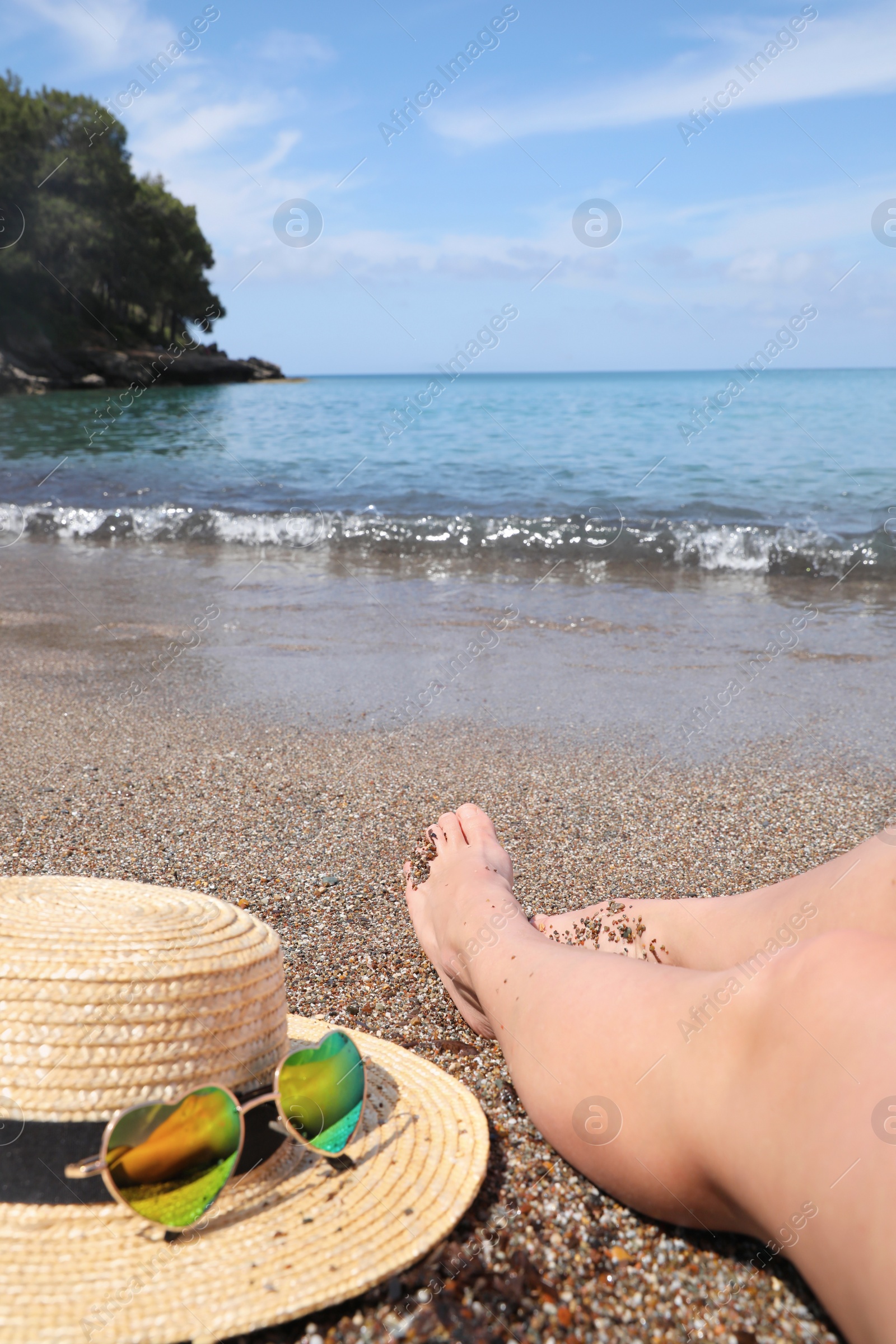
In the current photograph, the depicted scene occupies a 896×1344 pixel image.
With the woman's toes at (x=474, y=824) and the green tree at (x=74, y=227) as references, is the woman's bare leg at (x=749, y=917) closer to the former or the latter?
the woman's toes at (x=474, y=824)

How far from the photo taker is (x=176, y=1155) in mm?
1105

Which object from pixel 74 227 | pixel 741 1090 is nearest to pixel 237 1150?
pixel 741 1090

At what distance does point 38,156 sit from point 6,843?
45673mm

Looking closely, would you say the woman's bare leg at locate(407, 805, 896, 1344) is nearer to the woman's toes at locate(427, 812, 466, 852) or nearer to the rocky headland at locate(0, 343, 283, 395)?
the woman's toes at locate(427, 812, 466, 852)

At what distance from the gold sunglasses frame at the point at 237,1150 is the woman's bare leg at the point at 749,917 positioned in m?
0.86

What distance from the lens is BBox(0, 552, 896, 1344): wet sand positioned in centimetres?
124

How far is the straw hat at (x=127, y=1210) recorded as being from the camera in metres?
1.03

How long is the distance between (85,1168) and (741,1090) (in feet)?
2.77

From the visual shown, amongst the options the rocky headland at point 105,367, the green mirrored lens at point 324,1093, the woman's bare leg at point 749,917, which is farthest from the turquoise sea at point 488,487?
the rocky headland at point 105,367

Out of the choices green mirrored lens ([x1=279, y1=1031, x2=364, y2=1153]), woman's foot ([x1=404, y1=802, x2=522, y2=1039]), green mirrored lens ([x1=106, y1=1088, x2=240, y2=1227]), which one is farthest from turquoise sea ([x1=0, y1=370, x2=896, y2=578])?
green mirrored lens ([x1=106, y1=1088, x2=240, y2=1227])

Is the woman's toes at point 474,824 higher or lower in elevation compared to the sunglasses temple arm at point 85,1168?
lower

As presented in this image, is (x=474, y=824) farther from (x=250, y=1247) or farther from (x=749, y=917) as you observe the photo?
(x=250, y=1247)

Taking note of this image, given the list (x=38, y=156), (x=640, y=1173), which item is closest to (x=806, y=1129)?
(x=640, y=1173)

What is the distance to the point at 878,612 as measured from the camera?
21.1ft
